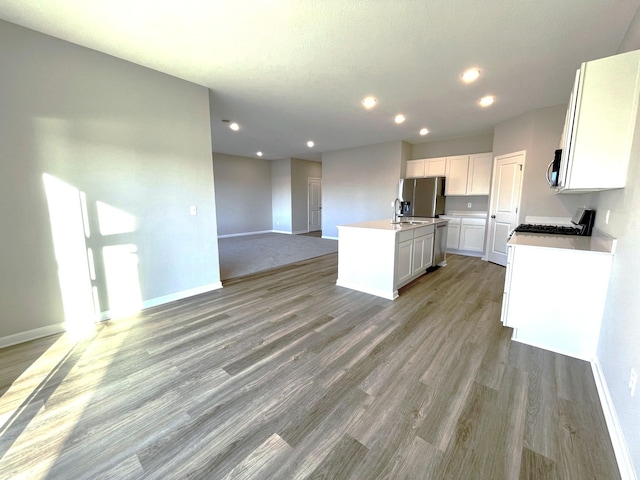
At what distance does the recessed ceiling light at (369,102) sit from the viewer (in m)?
3.87

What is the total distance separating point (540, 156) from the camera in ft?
14.2

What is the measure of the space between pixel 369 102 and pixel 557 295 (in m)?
3.40

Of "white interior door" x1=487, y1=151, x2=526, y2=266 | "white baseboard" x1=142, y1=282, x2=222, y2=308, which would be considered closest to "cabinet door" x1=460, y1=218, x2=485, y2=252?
"white interior door" x1=487, y1=151, x2=526, y2=266

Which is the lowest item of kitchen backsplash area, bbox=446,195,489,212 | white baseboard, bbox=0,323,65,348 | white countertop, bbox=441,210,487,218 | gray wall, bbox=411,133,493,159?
white baseboard, bbox=0,323,65,348

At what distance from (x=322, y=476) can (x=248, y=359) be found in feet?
3.56

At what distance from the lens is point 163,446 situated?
135 cm

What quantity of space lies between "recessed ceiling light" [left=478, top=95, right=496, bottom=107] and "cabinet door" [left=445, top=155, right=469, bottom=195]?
1.97 m

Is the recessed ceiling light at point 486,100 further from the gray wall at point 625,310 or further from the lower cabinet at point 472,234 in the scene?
the lower cabinet at point 472,234

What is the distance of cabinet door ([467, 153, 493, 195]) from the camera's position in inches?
219

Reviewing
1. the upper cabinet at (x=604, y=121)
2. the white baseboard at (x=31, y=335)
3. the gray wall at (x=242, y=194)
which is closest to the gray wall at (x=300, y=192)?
the gray wall at (x=242, y=194)

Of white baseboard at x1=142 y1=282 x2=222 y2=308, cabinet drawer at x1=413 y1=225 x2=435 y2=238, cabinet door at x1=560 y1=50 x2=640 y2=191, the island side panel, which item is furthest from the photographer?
cabinet drawer at x1=413 y1=225 x2=435 y2=238

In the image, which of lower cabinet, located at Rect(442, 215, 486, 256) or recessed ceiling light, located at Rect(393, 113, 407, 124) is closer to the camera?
recessed ceiling light, located at Rect(393, 113, 407, 124)

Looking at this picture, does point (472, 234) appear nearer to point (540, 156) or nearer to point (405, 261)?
point (540, 156)

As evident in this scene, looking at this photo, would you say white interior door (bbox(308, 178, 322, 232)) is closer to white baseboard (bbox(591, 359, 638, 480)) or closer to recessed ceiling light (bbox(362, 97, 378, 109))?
recessed ceiling light (bbox(362, 97, 378, 109))
